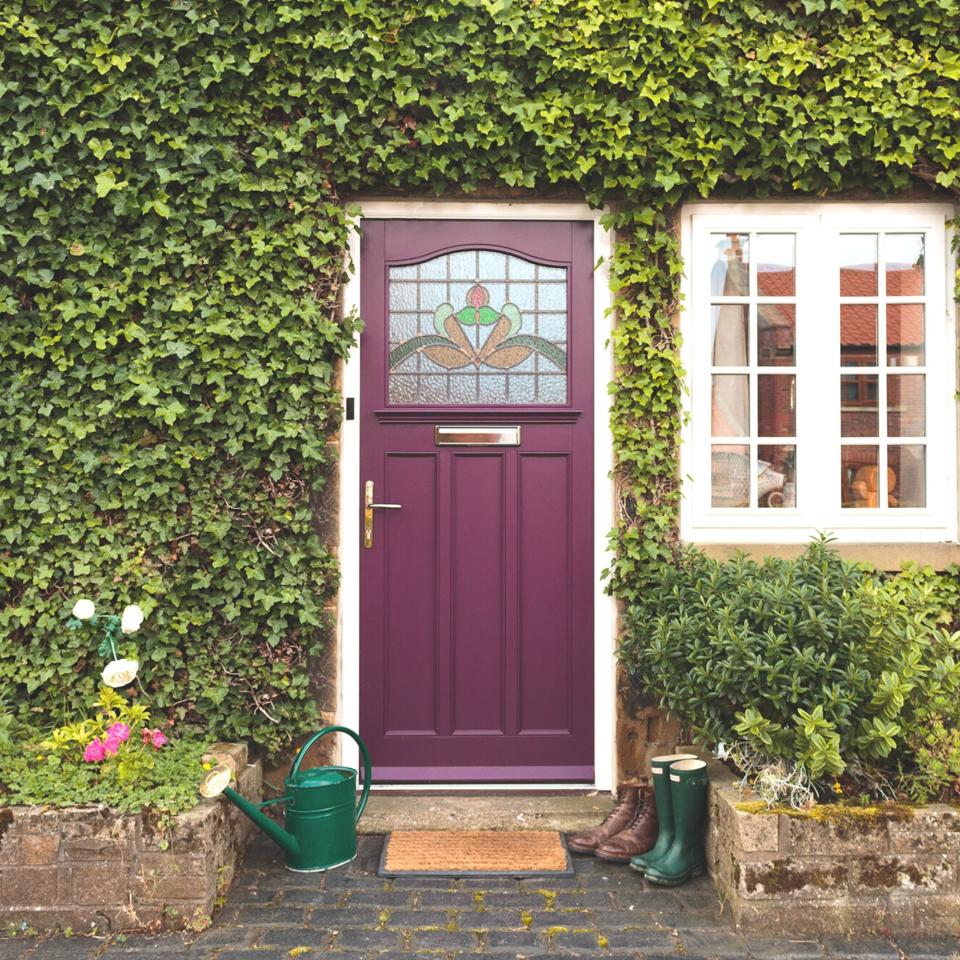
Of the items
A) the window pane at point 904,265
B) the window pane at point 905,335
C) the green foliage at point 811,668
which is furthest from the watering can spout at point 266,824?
the window pane at point 904,265

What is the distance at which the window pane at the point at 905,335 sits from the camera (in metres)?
4.60

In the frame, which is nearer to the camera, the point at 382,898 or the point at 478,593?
the point at 382,898

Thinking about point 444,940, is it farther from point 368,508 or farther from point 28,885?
point 368,508

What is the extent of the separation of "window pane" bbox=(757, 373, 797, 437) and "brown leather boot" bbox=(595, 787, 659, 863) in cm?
198

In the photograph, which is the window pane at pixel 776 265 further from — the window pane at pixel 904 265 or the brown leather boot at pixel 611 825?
the brown leather boot at pixel 611 825

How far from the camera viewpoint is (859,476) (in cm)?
458

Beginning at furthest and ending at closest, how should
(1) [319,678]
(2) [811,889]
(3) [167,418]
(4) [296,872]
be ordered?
(1) [319,678] < (3) [167,418] < (4) [296,872] < (2) [811,889]

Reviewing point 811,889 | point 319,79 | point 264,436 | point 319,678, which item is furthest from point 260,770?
point 319,79

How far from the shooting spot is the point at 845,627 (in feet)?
11.2

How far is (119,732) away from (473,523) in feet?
6.31

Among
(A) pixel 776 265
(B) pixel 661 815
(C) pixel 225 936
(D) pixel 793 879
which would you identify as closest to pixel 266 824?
(C) pixel 225 936

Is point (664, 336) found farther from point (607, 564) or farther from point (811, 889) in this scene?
point (811, 889)

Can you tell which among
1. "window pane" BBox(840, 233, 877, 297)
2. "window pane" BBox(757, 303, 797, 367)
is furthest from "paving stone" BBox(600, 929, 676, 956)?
"window pane" BBox(840, 233, 877, 297)

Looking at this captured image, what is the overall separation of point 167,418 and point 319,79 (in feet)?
5.86
